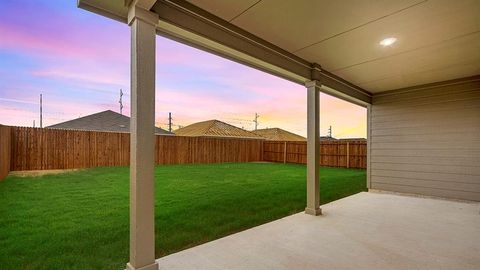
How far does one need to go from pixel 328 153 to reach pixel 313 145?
973 cm

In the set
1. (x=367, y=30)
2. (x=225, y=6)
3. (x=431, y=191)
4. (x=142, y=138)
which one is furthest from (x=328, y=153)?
(x=142, y=138)

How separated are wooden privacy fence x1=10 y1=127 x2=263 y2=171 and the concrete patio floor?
9.46 meters

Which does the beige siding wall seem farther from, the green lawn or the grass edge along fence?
the grass edge along fence

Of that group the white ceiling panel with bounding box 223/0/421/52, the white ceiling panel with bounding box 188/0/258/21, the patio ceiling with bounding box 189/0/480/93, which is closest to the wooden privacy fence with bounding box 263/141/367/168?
the patio ceiling with bounding box 189/0/480/93

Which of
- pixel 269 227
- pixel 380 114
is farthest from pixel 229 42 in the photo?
pixel 380 114

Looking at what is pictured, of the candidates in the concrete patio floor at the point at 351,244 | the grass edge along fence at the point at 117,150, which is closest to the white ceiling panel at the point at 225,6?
the concrete patio floor at the point at 351,244

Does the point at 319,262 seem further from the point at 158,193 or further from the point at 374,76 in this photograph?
the point at 158,193

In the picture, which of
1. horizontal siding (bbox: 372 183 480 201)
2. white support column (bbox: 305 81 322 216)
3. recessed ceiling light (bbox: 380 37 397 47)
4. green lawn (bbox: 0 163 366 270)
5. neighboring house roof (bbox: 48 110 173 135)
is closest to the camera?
green lawn (bbox: 0 163 366 270)

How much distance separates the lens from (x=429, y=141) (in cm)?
512

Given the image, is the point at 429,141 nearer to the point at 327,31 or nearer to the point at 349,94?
the point at 349,94

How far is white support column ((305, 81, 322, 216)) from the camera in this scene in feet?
12.4

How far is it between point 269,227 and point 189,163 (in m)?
10.1

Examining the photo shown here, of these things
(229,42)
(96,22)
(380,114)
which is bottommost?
(380,114)

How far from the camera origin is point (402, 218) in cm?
366
